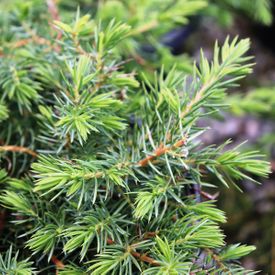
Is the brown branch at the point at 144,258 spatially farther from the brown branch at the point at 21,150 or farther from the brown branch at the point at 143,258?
the brown branch at the point at 21,150

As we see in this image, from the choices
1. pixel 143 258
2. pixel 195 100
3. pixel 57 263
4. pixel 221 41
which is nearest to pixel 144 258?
pixel 143 258

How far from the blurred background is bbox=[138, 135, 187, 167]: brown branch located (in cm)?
14

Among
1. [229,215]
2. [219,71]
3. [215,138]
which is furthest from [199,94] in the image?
[215,138]

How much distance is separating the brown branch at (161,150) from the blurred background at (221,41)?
0.14 m

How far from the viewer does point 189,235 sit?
50cm

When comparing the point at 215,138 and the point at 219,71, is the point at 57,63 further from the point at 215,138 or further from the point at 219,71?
the point at 215,138

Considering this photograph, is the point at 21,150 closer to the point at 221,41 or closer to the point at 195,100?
the point at 195,100

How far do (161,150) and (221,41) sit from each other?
1.28 m

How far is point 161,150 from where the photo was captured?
53 centimetres

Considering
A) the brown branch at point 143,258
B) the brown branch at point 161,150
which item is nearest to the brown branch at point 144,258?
the brown branch at point 143,258

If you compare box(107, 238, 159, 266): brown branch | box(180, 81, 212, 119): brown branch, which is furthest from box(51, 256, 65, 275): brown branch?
box(180, 81, 212, 119): brown branch

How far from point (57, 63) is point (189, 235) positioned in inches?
14.3

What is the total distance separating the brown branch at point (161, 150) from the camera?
515 millimetres

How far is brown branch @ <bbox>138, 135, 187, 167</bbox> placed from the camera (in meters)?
0.51
